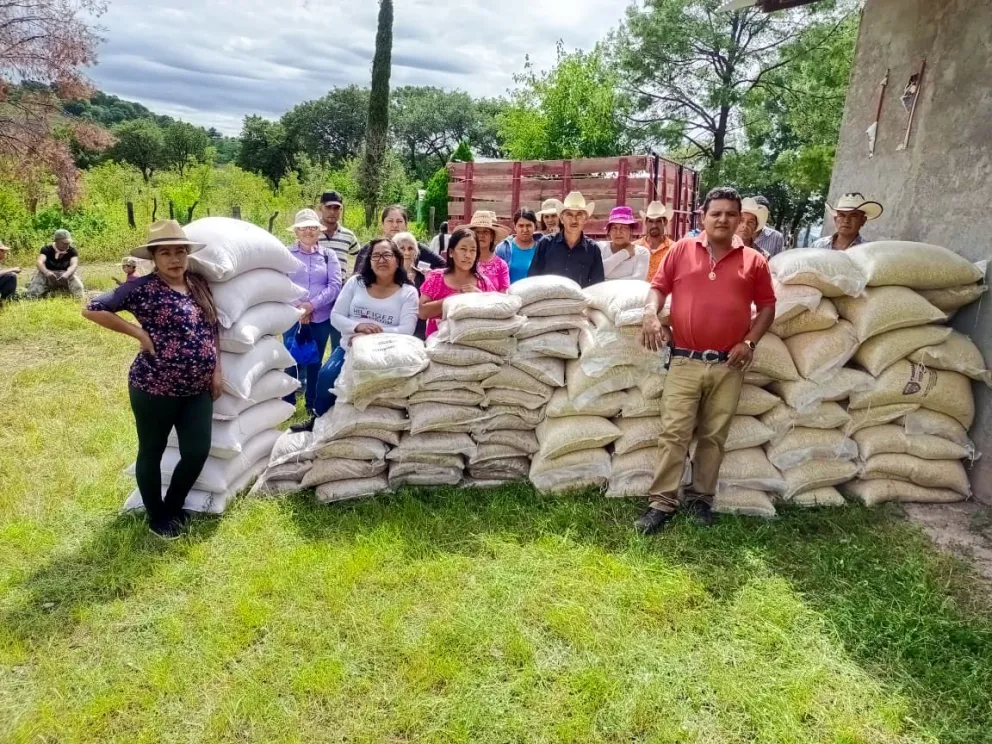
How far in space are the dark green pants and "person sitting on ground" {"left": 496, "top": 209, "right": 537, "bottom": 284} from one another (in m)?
2.20

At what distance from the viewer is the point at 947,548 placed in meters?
2.88

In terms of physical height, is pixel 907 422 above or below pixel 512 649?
above

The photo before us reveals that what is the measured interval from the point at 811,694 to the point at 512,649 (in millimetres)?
1041

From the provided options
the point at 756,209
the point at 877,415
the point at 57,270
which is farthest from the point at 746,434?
the point at 57,270

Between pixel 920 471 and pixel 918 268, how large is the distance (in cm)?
106

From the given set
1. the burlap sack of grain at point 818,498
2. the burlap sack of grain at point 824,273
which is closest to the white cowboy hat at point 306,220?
the burlap sack of grain at point 824,273

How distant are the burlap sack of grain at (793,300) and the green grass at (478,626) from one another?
105 centimetres

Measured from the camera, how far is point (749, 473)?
3213mm

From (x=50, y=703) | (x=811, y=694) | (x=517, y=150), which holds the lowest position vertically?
(x=50, y=703)

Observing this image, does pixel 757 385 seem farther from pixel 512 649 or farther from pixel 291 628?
pixel 291 628

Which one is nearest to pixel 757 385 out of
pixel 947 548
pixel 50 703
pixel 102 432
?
pixel 947 548

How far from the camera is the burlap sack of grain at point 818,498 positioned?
10.6ft

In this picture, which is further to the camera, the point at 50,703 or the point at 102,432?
the point at 102,432

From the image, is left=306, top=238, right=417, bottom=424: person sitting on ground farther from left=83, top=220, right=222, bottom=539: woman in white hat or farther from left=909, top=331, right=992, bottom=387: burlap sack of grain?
left=909, top=331, right=992, bottom=387: burlap sack of grain
